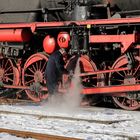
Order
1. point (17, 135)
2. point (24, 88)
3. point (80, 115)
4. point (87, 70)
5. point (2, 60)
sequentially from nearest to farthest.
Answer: point (17, 135) → point (80, 115) → point (87, 70) → point (24, 88) → point (2, 60)

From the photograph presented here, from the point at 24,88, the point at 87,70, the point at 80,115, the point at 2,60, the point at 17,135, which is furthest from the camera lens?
the point at 2,60

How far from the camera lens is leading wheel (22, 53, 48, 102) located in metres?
11.0

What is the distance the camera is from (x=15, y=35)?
10867mm

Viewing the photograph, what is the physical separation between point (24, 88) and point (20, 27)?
1.55 metres

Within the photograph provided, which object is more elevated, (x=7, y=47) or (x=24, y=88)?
(x=7, y=47)

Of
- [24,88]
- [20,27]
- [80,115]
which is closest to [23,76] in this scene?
[24,88]

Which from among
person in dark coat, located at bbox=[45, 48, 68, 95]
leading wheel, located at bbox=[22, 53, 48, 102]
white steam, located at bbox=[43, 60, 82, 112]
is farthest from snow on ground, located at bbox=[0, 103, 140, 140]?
leading wheel, located at bbox=[22, 53, 48, 102]

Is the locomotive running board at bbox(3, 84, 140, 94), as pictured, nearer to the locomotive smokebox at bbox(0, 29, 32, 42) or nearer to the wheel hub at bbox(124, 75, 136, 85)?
the wheel hub at bbox(124, 75, 136, 85)

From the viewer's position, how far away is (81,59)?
33.8ft

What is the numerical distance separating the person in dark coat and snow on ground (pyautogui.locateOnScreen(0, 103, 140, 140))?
509mm

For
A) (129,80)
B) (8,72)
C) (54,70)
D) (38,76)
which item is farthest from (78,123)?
(8,72)

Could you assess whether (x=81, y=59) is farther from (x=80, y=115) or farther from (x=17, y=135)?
(x=17, y=135)

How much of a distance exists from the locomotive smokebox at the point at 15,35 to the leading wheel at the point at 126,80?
2424 mm

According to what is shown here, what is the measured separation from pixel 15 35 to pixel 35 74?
1107 millimetres
